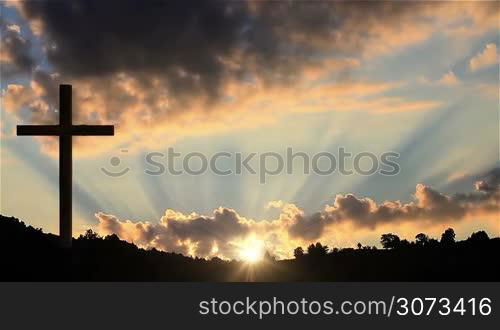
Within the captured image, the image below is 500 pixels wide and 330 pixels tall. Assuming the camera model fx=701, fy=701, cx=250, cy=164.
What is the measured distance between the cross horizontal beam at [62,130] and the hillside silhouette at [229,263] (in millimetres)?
4462

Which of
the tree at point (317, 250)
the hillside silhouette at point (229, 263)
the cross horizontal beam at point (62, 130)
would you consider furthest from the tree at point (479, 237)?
the cross horizontal beam at point (62, 130)

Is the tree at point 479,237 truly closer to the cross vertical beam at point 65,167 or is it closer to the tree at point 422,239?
the tree at point 422,239

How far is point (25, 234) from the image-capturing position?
2981 cm

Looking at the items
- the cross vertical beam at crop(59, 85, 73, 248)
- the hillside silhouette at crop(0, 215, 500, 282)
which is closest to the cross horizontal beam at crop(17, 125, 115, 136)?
the cross vertical beam at crop(59, 85, 73, 248)

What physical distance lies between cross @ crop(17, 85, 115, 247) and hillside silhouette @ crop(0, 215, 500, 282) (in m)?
1.20

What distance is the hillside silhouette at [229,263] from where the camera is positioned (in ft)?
82.7

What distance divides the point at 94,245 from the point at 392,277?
12195mm

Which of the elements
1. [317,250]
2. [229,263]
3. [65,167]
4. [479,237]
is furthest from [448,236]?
[65,167]

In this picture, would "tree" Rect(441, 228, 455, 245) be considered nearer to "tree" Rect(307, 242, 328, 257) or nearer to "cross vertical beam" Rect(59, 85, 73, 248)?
"tree" Rect(307, 242, 328, 257)

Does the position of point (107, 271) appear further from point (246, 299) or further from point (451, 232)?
point (451, 232)

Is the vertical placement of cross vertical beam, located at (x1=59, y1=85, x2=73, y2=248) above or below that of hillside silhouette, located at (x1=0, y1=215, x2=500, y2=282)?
above

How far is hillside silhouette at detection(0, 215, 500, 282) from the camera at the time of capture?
2520 cm

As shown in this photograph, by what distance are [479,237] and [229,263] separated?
11.7 m

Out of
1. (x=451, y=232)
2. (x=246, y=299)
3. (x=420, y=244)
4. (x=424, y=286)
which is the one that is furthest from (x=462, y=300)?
(x=451, y=232)
